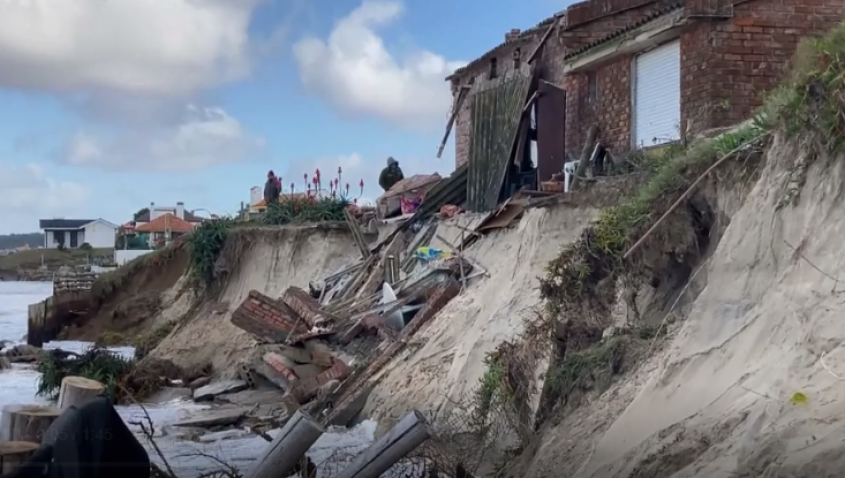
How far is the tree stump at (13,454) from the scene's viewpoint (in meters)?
5.02

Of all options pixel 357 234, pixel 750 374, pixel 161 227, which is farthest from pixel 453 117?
pixel 161 227

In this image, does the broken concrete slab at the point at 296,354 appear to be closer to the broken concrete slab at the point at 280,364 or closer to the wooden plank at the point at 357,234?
the broken concrete slab at the point at 280,364

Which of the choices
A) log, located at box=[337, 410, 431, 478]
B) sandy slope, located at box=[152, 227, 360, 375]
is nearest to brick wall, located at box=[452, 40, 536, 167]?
sandy slope, located at box=[152, 227, 360, 375]

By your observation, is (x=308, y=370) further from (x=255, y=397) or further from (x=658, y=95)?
(x=658, y=95)

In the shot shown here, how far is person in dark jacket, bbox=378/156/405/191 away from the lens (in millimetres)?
29250

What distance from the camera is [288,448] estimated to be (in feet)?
21.9

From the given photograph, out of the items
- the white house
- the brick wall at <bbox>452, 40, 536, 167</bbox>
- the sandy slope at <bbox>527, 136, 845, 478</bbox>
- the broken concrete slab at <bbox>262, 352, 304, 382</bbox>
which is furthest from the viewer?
the white house

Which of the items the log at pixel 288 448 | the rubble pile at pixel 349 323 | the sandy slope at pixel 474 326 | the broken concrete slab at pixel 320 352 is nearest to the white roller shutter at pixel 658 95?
the sandy slope at pixel 474 326

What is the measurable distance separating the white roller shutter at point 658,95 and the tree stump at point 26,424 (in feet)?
41.6

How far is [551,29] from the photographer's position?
22.8 meters

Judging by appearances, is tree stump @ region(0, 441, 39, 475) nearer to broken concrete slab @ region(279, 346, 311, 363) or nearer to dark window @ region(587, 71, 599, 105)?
broken concrete slab @ region(279, 346, 311, 363)

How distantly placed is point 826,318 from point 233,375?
1429 centimetres

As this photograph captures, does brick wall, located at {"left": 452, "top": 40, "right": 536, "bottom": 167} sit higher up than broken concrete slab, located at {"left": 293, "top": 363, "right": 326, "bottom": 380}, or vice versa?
brick wall, located at {"left": 452, "top": 40, "right": 536, "bottom": 167}

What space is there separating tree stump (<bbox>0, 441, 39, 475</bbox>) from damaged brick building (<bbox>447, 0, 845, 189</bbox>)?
9.75m
